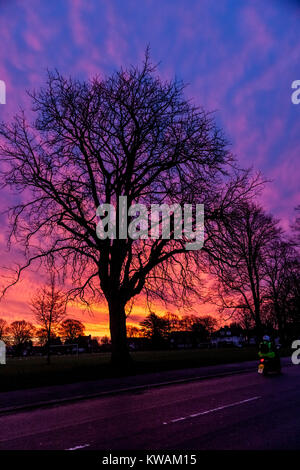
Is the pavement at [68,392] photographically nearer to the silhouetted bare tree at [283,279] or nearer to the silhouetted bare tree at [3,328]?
the silhouetted bare tree at [283,279]

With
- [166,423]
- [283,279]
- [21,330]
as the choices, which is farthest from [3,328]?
[166,423]

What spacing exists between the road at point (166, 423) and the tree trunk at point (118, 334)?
9.76 metres

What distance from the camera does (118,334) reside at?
72.2 feet

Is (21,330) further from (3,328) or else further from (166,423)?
(166,423)

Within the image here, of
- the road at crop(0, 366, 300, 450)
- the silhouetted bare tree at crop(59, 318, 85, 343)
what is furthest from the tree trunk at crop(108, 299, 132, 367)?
the silhouetted bare tree at crop(59, 318, 85, 343)

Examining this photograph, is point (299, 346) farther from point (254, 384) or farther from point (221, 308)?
point (254, 384)

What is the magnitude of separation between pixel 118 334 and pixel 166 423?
14452 mm

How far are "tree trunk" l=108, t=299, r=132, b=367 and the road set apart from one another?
9757 millimetres

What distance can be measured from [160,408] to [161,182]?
1432 centimetres

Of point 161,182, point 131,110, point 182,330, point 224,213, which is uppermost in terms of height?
point 131,110

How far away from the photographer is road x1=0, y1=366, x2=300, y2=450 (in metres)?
6.34

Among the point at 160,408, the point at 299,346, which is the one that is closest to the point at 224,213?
the point at 160,408

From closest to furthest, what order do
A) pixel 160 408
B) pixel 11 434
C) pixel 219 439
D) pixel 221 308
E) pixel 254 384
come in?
1. pixel 219 439
2. pixel 11 434
3. pixel 160 408
4. pixel 254 384
5. pixel 221 308

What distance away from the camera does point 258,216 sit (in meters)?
39.4
